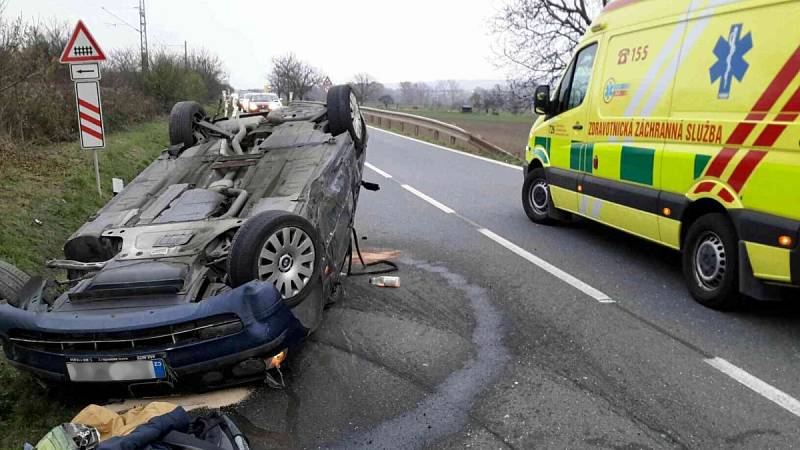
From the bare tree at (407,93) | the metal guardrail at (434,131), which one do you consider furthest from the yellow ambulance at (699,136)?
the bare tree at (407,93)

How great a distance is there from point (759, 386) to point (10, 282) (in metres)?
4.62

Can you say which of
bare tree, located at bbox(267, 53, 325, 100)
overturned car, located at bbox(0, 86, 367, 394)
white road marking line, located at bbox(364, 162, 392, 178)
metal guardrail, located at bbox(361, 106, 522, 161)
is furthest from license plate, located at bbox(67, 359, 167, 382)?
bare tree, located at bbox(267, 53, 325, 100)

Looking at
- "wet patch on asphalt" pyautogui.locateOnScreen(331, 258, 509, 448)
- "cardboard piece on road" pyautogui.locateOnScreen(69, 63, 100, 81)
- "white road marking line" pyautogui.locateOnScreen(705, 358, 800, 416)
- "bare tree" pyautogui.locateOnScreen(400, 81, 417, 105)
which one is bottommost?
"wet patch on asphalt" pyautogui.locateOnScreen(331, 258, 509, 448)

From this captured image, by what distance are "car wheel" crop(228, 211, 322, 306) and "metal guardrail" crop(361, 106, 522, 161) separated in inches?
484

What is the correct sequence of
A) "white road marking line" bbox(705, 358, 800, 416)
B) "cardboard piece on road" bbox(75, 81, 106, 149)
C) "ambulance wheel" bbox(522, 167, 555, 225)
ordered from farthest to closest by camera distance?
"cardboard piece on road" bbox(75, 81, 106, 149), "ambulance wheel" bbox(522, 167, 555, 225), "white road marking line" bbox(705, 358, 800, 416)

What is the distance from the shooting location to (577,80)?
23.5ft

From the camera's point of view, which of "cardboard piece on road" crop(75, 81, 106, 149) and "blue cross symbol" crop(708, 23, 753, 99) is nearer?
"blue cross symbol" crop(708, 23, 753, 99)

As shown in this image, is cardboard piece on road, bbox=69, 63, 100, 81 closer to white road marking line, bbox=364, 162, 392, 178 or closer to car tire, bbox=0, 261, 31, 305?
car tire, bbox=0, 261, 31, 305

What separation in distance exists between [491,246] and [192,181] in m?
3.41

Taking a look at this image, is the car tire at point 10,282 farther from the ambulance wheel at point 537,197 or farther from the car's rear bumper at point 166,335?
the ambulance wheel at point 537,197

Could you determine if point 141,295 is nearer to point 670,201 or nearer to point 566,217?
point 670,201

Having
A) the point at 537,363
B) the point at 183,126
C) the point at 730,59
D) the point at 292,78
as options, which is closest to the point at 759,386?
the point at 537,363

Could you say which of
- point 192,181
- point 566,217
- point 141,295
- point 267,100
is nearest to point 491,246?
point 566,217

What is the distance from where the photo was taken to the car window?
6898 millimetres
